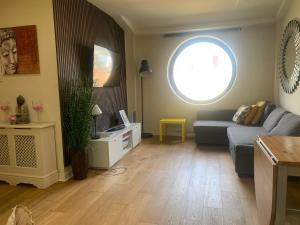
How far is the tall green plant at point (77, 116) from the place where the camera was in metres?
2.90

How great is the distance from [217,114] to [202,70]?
1.26 m

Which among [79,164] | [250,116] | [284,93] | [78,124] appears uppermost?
[284,93]

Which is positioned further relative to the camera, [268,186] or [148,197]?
[148,197]

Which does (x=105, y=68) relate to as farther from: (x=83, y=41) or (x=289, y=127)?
(x=289, y=127)

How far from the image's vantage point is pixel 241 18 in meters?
4.50

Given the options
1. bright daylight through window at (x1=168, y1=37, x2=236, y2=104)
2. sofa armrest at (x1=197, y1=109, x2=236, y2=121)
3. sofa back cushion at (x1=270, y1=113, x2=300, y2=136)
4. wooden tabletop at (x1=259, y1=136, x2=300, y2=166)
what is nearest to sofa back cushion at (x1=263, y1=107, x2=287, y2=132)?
sofa back cushion at (x1=270, y1=113, x2=300, y2=136)

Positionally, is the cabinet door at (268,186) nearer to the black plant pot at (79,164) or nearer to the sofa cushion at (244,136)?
the sofa cushion at (244,136)

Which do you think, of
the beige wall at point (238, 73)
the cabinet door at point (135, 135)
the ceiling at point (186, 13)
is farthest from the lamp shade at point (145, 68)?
the cabinet door at point (135, 135)

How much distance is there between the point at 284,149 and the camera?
158 centimetres

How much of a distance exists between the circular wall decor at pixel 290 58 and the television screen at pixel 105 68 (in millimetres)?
2683

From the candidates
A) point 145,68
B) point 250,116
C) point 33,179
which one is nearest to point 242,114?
point 250,116

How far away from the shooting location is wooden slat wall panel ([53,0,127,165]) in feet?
9.63

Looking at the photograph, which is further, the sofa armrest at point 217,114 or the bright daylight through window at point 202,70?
the bright daylight through window at point 202,70

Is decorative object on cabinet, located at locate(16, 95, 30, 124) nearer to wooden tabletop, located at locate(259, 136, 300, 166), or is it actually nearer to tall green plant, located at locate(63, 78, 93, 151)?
tall green plant, located at locate(63, 78, 93, 151)
